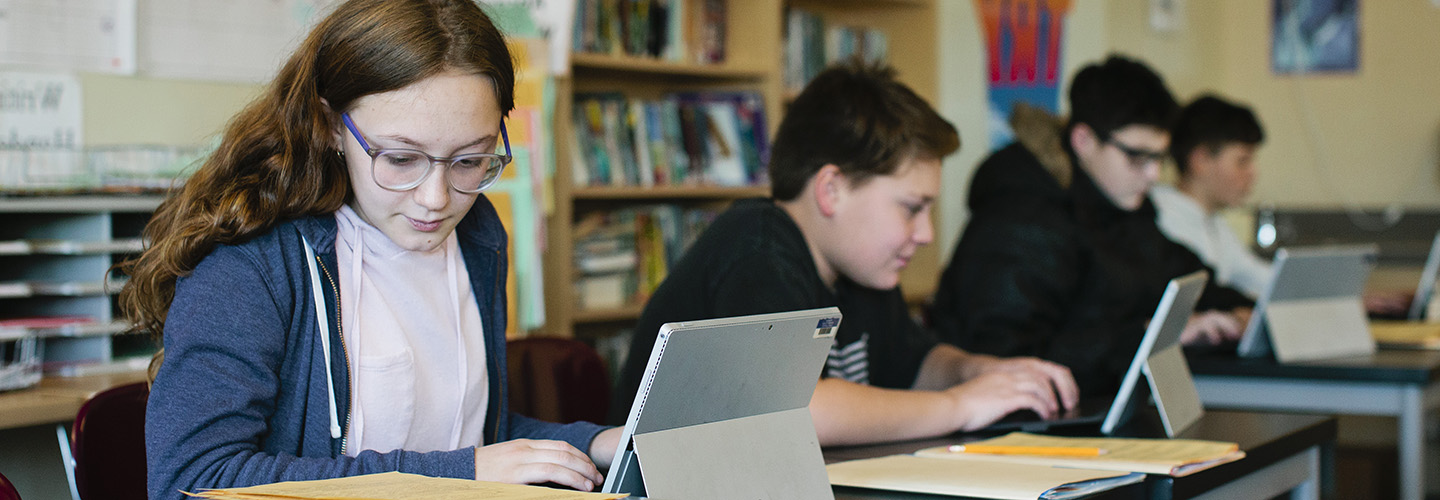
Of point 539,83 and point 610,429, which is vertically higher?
point 539,83

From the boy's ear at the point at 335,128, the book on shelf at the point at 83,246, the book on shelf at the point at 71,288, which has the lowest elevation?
the book on shelf at the point at 71,288

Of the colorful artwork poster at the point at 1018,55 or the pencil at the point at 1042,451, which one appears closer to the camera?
the pencil at the point at 1042,451

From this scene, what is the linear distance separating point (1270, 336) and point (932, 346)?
90 cm

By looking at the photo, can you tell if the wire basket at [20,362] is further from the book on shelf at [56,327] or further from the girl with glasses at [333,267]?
the girl with glasses at [333,267]

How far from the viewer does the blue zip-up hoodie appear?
42.3 inches

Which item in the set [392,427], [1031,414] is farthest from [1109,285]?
[392,427]

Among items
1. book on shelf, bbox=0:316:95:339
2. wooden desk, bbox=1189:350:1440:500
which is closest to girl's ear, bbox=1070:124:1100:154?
wooden desk, bbox=1189:350:1440:500

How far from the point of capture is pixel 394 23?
3.98ft

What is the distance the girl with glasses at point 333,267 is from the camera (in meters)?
1.10

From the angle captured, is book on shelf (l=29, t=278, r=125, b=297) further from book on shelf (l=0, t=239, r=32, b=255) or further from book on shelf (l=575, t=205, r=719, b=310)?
book on shelf (l=575, t=205, r=719, b=310)

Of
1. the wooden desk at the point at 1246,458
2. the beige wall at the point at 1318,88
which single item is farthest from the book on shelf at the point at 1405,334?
the beige wall at the point at 1318,88

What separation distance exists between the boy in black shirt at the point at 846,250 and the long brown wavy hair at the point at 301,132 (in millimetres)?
538

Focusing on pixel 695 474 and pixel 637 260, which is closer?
pixel 695 474

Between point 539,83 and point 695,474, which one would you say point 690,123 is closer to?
Answer: point 539,83
